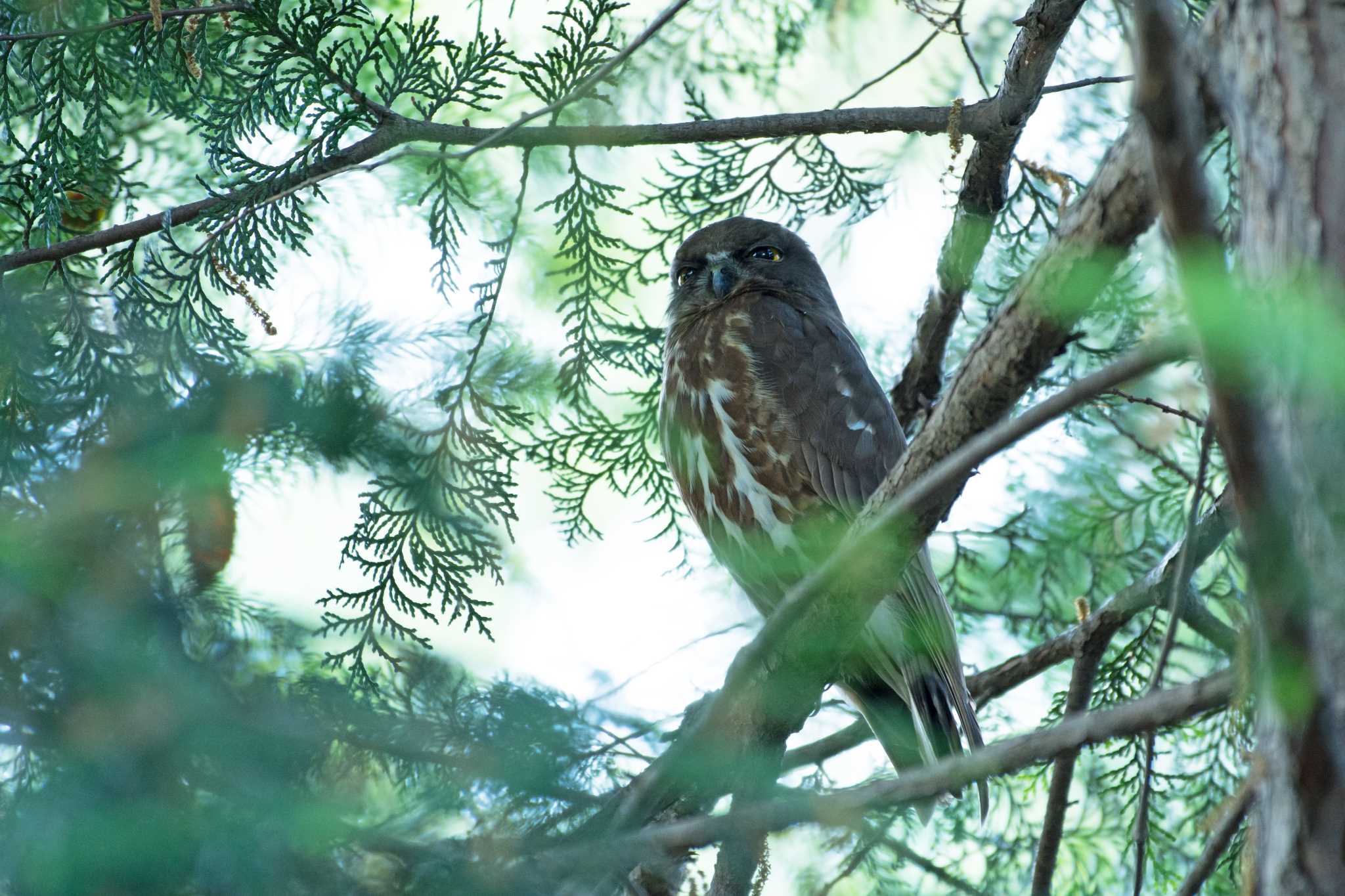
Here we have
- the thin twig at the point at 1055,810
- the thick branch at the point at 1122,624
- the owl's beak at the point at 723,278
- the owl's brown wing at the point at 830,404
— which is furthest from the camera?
the owl's beak at the point at 723,278

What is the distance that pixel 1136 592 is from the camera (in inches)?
122

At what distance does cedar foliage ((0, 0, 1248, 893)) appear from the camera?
1.41 meters

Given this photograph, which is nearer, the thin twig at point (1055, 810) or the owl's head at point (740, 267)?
the thin twig at point (1055, 810)

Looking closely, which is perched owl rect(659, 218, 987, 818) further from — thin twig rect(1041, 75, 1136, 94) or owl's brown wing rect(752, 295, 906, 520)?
thin twig rect(1041, 75, 1136, 94)

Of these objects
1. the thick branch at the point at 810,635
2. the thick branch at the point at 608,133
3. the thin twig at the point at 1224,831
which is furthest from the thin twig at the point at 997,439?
the thick branch at the point at 608,133

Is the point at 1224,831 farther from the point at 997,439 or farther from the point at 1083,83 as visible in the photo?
the point at 1083,83

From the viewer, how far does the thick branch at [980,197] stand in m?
2.98

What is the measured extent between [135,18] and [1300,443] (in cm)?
286

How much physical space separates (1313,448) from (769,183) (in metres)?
3.12

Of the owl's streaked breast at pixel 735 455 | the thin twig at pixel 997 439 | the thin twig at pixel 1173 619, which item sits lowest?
the thin twig at pixel 1173 619

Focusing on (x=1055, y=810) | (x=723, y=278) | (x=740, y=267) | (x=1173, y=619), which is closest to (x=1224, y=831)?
(x=1173, y=619)

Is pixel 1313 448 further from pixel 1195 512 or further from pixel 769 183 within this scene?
pixel 769 183

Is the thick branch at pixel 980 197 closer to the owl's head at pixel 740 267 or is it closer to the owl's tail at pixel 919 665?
the owl's head at pixel 740 267

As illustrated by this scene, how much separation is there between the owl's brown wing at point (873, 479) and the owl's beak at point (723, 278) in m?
0.42
